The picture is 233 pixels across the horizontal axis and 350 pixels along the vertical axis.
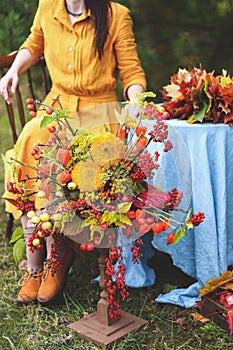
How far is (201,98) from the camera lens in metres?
2.06

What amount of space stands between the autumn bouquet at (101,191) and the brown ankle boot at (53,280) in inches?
18.3

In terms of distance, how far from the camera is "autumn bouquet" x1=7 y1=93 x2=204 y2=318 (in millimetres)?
1664

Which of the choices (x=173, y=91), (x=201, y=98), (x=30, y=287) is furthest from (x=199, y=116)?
(x=30, y=287)

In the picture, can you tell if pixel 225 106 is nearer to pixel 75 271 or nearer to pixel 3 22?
pixel 75 271

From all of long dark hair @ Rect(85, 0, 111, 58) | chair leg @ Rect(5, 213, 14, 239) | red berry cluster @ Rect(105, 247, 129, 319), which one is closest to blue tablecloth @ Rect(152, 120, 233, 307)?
red berry cluster @ Rect(105, 247, 129, 319)

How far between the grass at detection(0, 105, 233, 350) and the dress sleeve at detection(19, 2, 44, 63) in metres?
0.98

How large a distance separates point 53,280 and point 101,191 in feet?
2.21

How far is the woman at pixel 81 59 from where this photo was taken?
2.32 m

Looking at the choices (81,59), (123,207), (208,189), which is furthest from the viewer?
(81,59)

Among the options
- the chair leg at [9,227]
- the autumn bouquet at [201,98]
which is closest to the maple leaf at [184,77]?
the autumn bouquet at [201,98]

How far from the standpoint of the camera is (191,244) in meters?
2.16

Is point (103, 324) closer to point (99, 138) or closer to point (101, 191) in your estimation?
point (101, 191)

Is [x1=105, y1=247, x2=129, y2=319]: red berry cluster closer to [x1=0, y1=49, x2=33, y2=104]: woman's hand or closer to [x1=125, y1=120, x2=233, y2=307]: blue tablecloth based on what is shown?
[x1=125, y1=120, x2=233, y2=307]: blue tablecloth

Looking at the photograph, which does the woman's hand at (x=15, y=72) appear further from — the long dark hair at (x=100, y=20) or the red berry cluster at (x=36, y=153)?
the red berry cluster at (x=36, y=153)
